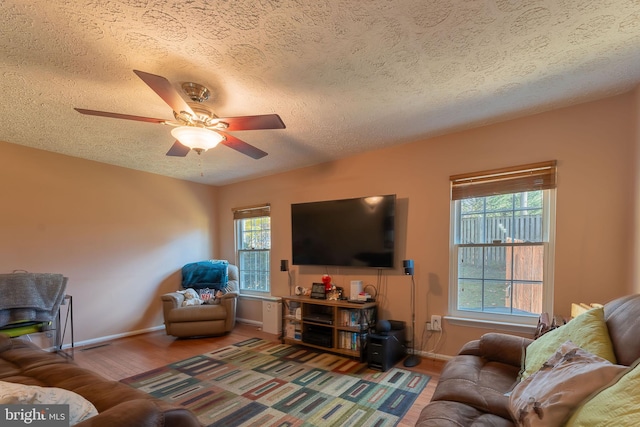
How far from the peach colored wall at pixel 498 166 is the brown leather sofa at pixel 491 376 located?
1.08 meters

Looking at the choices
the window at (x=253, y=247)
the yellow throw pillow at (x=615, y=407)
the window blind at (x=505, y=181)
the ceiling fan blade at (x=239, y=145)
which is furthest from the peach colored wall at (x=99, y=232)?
the yellow throw pillow at (x=615, y=407)

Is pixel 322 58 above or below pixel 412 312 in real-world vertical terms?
above

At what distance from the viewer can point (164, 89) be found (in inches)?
66.2

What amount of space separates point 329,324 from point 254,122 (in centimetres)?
244

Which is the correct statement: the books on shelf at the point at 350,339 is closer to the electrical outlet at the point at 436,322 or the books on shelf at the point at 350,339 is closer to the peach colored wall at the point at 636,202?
the electrical outlet at the point at 436,322

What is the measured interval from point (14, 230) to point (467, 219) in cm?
502

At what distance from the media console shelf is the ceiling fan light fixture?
222cm

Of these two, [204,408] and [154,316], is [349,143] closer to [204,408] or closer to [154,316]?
[204,408]

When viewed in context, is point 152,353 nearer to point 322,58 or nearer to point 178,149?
point 178,149

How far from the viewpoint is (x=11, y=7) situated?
4.75 ft

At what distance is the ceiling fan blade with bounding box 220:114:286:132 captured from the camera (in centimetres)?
197

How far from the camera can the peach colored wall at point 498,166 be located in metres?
2.33

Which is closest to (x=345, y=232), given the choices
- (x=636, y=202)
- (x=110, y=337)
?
(x=636, y=202)

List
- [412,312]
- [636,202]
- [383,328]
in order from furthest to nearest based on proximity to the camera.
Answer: [412,312], [383,328], [636,202]
